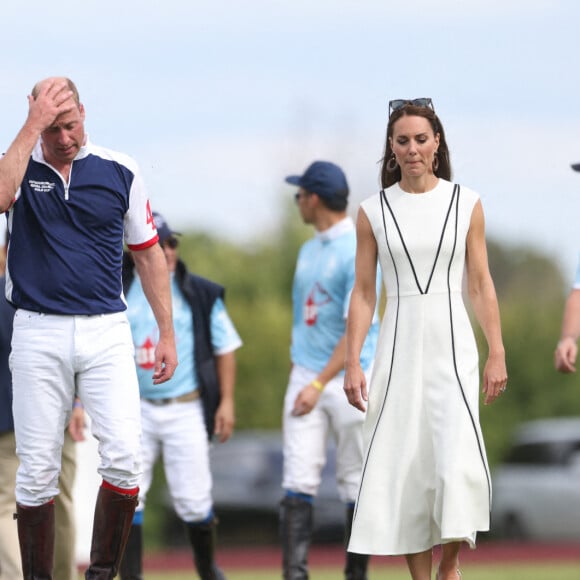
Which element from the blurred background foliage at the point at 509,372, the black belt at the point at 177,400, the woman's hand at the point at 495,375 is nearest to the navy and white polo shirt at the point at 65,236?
the woman's hand at the point at 495,375

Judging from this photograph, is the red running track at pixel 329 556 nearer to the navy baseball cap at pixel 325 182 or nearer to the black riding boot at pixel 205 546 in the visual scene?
the black riding boot at pixel 205 546

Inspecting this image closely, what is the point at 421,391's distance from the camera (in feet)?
23.8

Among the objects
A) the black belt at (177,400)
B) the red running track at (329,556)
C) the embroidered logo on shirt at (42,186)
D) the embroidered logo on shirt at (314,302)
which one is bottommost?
the red running track at (329,556)

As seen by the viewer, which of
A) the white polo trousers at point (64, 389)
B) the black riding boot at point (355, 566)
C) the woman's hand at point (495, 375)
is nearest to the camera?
the white polo trousers at point (64, 389)

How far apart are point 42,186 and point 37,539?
5.78 ft

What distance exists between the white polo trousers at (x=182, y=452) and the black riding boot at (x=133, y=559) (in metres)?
0.22

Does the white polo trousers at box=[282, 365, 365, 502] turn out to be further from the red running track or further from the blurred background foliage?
the blurred background foliage

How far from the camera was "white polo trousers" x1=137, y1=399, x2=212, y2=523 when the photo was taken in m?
9.52

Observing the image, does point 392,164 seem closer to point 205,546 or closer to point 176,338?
point 176,338

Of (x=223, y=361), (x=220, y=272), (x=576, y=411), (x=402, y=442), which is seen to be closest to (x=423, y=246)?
(x=402, y=442)

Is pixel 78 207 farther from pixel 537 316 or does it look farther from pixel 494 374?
pixel 537 316

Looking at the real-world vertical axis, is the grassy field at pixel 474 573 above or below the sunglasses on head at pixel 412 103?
below

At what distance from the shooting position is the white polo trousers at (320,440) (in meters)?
9.48

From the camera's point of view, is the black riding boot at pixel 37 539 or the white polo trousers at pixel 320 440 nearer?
the black riding boot at pixel 37 539
